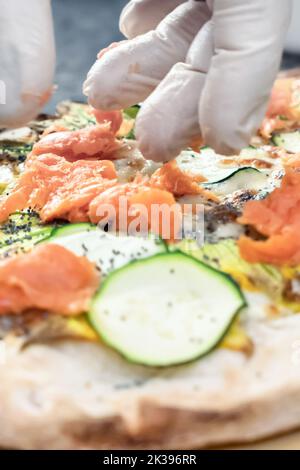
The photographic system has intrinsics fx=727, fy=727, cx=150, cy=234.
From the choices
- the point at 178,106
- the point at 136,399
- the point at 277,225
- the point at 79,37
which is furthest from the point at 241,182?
the point at 79,37

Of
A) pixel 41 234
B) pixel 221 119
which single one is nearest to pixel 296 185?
pixel 221 119

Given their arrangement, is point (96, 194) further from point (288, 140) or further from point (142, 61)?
point (288, 140)

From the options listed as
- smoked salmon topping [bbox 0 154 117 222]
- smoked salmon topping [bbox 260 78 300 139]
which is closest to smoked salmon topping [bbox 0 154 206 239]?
smoked salmon topping [bbox 0 154 117 222]

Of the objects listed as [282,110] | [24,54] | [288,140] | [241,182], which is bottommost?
[241,182]

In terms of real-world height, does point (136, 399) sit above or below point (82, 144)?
below

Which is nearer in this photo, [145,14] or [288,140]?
[145,14]

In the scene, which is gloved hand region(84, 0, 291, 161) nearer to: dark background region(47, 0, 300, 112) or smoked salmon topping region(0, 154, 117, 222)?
smoked salmon topping region(0, 154, 117, 222)

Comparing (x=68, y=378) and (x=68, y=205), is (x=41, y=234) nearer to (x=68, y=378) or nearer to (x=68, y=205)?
(x=68, y=205)

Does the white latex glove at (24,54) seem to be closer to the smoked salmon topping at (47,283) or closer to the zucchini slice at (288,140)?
the smoked salmon topping at (47,283)

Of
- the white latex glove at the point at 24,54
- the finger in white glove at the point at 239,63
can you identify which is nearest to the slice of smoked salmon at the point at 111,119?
the white latex glove at the point at 24,54
